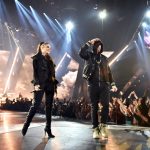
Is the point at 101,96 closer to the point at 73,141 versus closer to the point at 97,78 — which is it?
the point at 97,78

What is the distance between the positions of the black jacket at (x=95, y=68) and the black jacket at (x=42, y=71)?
2.05 ft

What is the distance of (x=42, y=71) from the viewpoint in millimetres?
5793

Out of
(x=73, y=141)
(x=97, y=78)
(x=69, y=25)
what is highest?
(x=69, y=25)

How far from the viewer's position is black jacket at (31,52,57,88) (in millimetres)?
5762

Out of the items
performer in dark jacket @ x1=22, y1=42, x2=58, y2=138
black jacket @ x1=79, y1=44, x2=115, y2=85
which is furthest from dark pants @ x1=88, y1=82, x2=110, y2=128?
performer in dark jacket @ x1=22, y1=42, x2=58, y2=138

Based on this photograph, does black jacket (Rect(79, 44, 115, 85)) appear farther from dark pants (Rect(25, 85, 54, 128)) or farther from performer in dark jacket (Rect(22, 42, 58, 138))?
dark pants (Rect(25, 85, 54, 128))

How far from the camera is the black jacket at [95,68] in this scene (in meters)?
5.99

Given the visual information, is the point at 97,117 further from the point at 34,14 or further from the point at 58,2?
the point at 34,14

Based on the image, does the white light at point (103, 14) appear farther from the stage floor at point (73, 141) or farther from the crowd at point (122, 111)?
the stage floor at point (73, 141)

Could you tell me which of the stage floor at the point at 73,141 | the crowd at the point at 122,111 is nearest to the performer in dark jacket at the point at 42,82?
the stage floor at the point at 73,141

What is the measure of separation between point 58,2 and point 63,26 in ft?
8.00

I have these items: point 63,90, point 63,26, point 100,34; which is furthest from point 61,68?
point 100,34

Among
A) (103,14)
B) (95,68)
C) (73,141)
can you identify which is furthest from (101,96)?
(103,14)

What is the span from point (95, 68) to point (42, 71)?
0.90 meters
